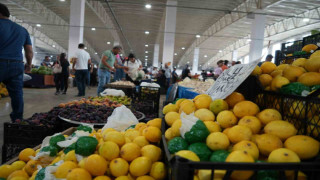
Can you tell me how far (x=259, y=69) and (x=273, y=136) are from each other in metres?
0.57

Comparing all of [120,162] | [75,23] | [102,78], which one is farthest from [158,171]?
[75,23]

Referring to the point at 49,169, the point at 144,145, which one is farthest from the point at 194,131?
the point at 49,169

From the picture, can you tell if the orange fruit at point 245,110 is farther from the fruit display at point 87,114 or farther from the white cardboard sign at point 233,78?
the fruit display at point 87,114

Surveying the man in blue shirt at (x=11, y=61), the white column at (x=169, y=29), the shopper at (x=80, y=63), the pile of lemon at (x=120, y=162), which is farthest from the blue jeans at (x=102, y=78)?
the white column at (x=169, y=29)

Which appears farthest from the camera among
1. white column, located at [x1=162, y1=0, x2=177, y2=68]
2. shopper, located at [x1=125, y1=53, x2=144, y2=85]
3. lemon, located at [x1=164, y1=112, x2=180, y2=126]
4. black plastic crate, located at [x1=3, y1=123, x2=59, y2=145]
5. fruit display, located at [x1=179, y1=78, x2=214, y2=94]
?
white column, located at [x1=162, y1=0, x2=177, y2=68]

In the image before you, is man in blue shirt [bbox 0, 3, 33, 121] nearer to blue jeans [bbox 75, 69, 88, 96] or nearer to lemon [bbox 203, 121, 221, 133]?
lemon [bbox 203, 121, 221, 133]

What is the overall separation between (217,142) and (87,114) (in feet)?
6.97

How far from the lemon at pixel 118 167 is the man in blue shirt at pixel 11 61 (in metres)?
2.60

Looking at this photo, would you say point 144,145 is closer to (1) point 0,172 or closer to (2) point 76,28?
(1) point 0,172

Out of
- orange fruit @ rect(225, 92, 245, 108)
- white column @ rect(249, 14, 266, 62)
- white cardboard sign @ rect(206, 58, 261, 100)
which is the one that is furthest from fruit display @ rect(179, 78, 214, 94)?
white column @ rect(249, 14, 266, 62)

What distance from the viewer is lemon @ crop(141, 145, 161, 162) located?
1170mm

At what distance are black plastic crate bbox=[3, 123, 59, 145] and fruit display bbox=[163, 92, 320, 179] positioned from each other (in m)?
1.67

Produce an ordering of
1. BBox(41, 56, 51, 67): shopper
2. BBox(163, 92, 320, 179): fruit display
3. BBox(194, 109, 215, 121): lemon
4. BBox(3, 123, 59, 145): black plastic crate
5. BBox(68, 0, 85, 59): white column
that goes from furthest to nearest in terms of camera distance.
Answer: BBox(68, 0, 85, 59): white column, BBox(41, 56, 51, 67): shopper, BBox(3, 123, 59, 145): black plastic crate, BBox(194, 109, 215, 121): lemon, BBox(163, 92, 320, 179): fruit display

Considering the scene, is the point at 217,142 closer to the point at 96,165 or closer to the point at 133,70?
the point at 96,165
